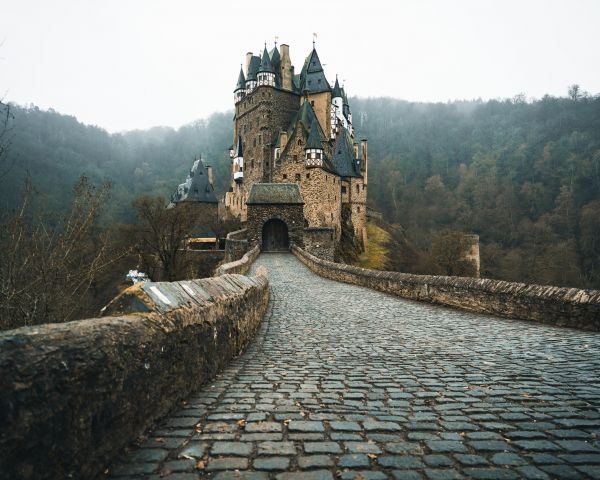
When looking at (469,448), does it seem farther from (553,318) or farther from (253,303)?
(553,318)

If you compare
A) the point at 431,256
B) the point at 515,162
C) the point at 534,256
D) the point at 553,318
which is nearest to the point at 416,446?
the point at 553,318

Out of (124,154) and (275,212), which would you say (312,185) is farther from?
(124,154)

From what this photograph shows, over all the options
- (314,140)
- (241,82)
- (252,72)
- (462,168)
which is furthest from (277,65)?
(462,168)

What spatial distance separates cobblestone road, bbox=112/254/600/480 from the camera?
2217 mm

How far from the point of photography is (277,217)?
31812mm

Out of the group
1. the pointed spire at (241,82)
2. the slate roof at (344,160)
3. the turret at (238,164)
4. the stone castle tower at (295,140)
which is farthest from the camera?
the pointed spire at (241,82)

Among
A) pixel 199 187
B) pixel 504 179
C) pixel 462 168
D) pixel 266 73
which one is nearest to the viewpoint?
pixel 266 73

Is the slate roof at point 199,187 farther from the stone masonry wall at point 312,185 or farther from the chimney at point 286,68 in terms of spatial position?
the stone masonry wall at point 312,185

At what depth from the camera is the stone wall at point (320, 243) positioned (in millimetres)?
31656

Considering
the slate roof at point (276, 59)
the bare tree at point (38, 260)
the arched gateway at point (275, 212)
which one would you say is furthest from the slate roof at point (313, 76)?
the bare tree at point (38, 260)

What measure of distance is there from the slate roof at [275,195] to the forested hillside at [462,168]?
74.8 feet

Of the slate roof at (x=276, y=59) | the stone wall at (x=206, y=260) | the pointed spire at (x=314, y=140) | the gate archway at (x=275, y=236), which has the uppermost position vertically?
the slate roof at (x=276, y=59)

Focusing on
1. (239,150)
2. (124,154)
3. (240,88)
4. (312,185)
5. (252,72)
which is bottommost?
(312,185)

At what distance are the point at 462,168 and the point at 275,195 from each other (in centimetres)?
5282
